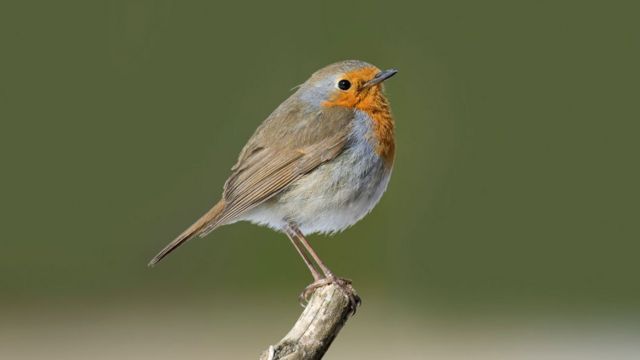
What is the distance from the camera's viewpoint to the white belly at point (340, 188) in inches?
188

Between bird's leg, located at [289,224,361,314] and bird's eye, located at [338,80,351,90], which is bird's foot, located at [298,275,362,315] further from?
bird's eye, located at [338,80,351,90]

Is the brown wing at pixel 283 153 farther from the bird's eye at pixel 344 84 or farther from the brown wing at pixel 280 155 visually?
the bird's eye at pixel 344 84

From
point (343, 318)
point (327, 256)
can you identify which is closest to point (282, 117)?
point (343, 318)

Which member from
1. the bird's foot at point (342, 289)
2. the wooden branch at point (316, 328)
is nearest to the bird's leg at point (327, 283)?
the bird's foot at point (342, 289)

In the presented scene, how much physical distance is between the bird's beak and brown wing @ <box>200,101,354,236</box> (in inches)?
8.1

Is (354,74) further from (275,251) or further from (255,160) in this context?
(275,251)

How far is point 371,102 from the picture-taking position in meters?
4.96

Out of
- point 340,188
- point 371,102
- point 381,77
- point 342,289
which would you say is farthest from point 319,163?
point 342,289

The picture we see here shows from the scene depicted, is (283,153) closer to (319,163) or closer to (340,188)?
(319,163)

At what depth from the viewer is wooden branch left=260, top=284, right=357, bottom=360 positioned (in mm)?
3540

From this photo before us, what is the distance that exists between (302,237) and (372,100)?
90 centimetres

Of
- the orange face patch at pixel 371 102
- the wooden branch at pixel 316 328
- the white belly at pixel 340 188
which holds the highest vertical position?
the orange face patch at pixel 371 102

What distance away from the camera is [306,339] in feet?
12.1

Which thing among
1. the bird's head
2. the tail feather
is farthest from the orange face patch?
the tail feather
